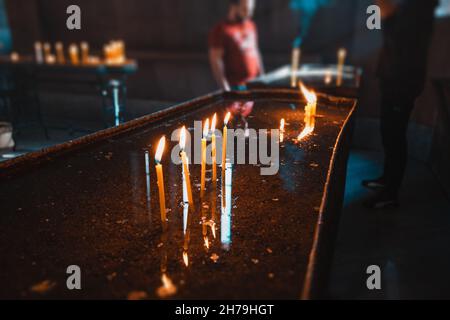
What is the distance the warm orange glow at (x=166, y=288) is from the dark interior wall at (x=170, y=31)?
6840 mm

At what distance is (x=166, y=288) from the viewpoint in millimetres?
1012

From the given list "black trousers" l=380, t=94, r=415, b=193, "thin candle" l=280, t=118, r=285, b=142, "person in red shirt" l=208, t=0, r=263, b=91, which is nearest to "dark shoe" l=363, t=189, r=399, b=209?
"black trousers" l=380, t=94, r=415, b=193

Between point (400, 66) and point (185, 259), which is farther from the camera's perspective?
point (400, 66)

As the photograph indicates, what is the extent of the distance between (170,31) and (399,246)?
7.17 meters

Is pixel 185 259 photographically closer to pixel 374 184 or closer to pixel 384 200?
pixel 384 200

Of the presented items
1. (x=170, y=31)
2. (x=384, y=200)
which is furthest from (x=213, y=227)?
(x=170, y=31)

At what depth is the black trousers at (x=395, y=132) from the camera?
3.50m

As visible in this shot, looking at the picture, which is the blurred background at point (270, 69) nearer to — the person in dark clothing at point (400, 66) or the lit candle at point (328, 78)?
the person in dark clothing at point (400, 66)

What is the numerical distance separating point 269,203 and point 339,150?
70cm

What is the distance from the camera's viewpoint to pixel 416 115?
581 centimetres

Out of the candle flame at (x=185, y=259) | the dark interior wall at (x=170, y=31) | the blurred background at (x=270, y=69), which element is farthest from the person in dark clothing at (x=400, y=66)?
the dark interior wall at (x=170, y=31)

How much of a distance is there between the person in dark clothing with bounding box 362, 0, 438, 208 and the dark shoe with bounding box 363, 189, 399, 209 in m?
0.09

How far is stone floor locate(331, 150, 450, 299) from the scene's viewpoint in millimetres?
2748

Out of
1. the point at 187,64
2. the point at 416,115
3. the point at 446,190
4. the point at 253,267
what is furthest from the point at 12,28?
the point at 253,267
